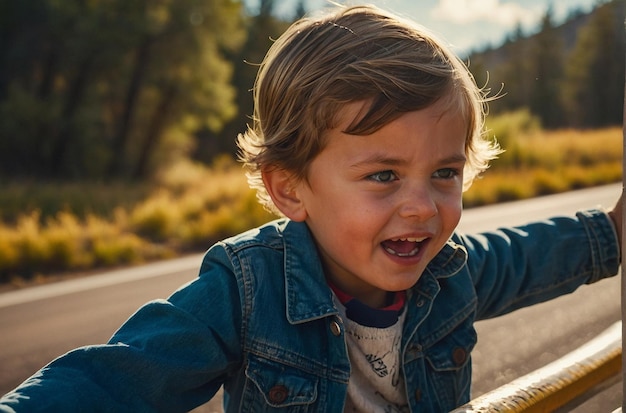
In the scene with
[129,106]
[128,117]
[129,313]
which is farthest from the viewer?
[128,117]

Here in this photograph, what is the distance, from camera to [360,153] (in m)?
1.66

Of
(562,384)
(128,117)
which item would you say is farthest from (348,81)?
(128,117)

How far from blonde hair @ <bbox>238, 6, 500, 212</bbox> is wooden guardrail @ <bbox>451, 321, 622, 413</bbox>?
70cm

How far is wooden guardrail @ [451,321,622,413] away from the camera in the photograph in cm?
111

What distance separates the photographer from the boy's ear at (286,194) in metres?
1.90

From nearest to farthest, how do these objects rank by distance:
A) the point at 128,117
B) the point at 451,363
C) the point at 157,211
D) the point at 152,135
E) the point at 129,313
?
the point at 451,363 → the point at 129,313 → the point at 157,211 → the point at 128,117 → the point at 152,135

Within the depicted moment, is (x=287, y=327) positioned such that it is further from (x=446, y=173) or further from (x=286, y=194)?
(x=446, y=173)

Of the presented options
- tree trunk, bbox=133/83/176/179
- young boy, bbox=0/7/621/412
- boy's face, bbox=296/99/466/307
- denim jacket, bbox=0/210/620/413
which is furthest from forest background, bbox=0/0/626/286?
boy's face, bbox=296/99/466/307

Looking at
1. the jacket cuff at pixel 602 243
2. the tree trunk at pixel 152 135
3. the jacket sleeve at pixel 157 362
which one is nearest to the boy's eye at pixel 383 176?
the jacket sleeve at pixel 157 362

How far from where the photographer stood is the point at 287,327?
1662mm

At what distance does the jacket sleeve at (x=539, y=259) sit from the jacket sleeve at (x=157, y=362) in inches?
34.9

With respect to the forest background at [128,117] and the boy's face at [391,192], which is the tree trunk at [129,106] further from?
the boy's face at [391,192]

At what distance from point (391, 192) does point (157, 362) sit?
0.70 meters

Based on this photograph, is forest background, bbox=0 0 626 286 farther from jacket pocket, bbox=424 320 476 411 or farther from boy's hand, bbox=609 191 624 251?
jacket pocket, bbox=424 320 476 411
